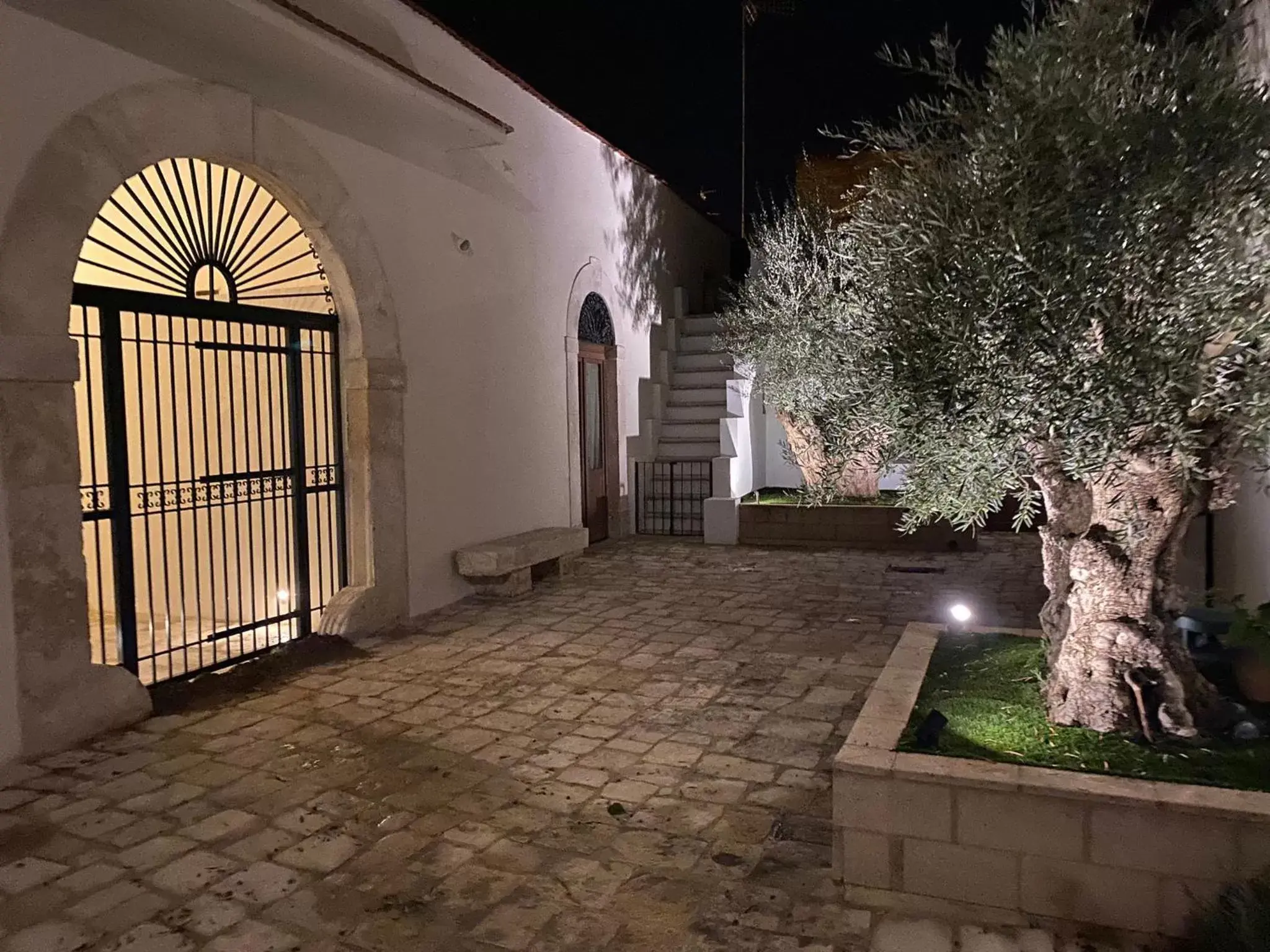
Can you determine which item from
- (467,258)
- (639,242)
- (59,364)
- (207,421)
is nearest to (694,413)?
(639,242)

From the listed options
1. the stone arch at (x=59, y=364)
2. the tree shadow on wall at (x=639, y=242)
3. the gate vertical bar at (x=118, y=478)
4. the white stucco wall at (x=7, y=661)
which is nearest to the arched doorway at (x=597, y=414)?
the tree shadow on wall at (x=639, y=242)

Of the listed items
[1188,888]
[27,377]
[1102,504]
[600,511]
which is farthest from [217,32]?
[600,511]

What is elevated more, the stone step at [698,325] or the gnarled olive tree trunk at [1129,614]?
the stone step at [698,325]

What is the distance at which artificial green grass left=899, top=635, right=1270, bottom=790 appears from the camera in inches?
118

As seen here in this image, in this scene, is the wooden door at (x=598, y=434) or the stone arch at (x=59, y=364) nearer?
the stone arch at (x=59, y=364)

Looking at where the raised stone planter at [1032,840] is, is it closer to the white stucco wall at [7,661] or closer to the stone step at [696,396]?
the white stucco wall at [7,661]

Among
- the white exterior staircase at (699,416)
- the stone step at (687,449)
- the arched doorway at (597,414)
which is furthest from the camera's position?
the stone step at (687,449)

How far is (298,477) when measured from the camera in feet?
20.6

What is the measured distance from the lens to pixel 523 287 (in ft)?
29.0

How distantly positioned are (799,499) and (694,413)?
9.51 feet

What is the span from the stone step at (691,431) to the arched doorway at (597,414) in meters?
1.26

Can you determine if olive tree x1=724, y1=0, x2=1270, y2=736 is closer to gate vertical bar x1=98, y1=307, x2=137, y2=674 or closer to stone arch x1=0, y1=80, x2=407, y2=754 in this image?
stone arch x1=0, y1=80, x2=407, y2=754

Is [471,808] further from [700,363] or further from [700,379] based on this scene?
[700,363]

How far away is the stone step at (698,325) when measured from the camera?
13641 millimetres
